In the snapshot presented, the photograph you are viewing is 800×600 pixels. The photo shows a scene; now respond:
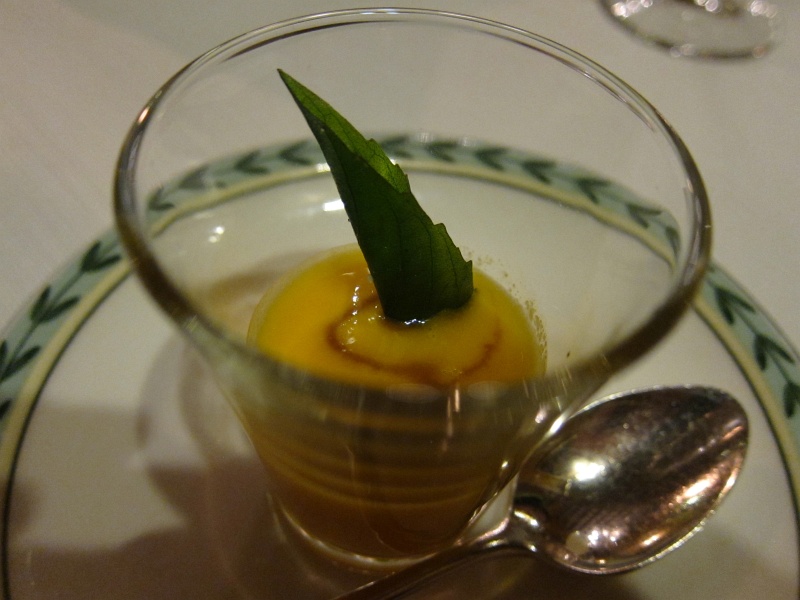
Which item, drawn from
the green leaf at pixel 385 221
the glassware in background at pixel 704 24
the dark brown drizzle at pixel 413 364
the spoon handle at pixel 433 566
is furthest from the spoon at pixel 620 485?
the glassware in background at pixel 704 24

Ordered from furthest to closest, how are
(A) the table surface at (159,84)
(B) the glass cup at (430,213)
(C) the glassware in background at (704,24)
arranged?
(C) the glassware in background at (704,24), (A) the table surface at (159,84), (B) the glass cup at (430,213)

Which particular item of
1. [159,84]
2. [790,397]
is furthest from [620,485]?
[159,84]

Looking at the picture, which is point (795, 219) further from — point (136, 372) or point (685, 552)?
point (136, 372)

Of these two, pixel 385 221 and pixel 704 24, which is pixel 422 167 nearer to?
pixel 385 221

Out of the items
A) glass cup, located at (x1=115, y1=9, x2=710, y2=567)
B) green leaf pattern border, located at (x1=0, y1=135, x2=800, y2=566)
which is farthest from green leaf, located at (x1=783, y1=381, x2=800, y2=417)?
glass cup, located at (x1=115, y1=9, x2=710, y2=567)

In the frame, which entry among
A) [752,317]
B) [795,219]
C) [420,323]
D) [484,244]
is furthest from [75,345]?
[795,219]

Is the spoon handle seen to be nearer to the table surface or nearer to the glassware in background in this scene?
the table surface

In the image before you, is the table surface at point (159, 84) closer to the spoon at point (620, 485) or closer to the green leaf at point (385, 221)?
the spoon at point (620, 485)

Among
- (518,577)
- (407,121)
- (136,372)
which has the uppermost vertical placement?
(407,121)
